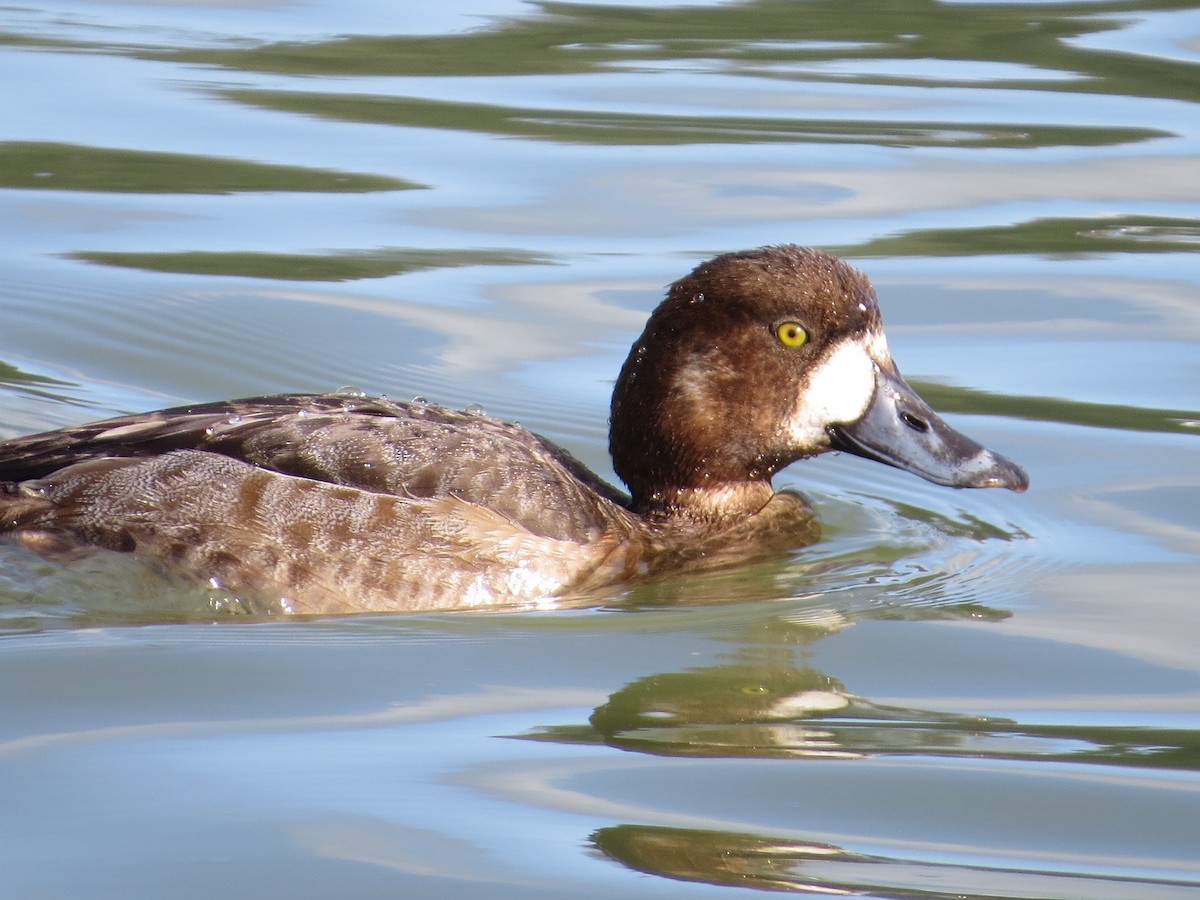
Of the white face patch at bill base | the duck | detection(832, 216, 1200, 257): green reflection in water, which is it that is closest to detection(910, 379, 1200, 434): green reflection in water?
the duck

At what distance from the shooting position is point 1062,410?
793 cm

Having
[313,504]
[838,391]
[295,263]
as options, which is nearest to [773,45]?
[295,263]

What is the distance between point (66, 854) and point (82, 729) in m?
0.76

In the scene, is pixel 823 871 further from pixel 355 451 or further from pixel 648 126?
pixel 648 126

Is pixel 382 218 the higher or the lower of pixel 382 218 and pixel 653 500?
the higher

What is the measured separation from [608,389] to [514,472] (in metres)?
2.35

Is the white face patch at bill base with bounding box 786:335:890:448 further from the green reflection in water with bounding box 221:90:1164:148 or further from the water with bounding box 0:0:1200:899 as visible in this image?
the green reflection in water with bounding box 221:90:1164:148

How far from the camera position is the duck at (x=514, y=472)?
552 cm

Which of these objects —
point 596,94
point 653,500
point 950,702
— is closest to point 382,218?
point 596,94

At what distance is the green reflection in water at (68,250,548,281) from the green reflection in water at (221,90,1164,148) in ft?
7.66

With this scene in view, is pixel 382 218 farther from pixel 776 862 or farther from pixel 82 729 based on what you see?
pixel 776 862

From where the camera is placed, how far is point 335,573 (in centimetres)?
552

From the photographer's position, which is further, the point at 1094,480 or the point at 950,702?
the point at 1094,480

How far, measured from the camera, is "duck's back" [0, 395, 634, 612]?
18.1 feet
